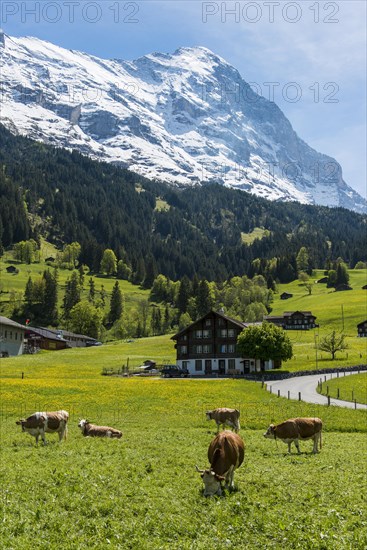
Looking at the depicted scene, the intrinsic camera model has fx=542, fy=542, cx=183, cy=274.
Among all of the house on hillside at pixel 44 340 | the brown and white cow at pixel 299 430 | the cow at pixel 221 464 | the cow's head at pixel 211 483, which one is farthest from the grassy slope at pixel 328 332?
the cow's head at pixel 211 483

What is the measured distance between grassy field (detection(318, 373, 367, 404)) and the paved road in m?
1.47

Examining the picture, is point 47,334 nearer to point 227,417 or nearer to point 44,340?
point 44,340

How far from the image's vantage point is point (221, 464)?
18.3 metres

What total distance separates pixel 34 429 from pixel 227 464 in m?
14.8

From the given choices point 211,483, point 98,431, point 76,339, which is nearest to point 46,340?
point 76,339

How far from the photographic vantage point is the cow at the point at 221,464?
57.7 ft

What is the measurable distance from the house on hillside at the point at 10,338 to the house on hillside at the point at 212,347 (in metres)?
46.5

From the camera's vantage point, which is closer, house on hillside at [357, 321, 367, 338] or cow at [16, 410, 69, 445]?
cow at [16, 410, 69, 445]

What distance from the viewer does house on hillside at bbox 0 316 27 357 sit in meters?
132

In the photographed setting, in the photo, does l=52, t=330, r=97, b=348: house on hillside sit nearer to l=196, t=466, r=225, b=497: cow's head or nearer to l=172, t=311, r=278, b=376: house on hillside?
l=172, t=311, r=278, b=376: house on hillside

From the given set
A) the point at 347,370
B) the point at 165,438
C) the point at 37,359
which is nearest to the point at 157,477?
the point at 165,438

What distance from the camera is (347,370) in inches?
3844

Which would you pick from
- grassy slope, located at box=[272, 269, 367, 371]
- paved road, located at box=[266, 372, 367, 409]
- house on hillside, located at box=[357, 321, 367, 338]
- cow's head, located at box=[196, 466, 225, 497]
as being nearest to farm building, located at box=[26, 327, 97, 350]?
grassy slope, located at box=[272, 269, 367, 371]

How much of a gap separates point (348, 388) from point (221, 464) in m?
56.1
